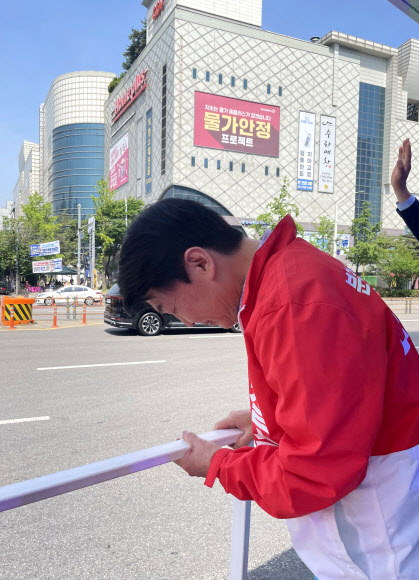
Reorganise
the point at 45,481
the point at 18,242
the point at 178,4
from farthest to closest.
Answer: the point at 178,4 → the point at 18,242 → the point at 45,481

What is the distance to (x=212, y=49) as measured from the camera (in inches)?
1540

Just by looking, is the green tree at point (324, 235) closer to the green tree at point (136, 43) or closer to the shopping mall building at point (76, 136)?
the green tree at point (136, 43)

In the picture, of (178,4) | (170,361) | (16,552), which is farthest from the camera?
(178,4)

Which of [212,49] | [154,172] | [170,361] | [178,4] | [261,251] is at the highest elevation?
[178,4]

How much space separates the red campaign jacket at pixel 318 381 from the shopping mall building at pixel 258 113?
3508 cm

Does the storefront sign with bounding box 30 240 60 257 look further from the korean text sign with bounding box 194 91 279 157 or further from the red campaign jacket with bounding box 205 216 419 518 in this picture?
the red campaign jacket with bounding box 205 216 419 518

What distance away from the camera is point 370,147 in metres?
47.9

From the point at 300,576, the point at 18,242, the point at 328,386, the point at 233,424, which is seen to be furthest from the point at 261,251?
the point at 18,242

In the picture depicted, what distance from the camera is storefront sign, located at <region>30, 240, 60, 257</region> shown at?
96.5 ft

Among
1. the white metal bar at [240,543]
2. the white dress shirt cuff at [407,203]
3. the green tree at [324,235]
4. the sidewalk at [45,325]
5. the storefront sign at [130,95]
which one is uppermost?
the storefront sign at [130,95]

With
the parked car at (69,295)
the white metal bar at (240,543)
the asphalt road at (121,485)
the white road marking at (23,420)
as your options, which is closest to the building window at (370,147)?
the parked car at (69,295)

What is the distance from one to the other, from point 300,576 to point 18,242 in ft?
121

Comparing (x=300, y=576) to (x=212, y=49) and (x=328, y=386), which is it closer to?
(x=328, y=386)

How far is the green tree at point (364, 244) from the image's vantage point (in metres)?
35.4
